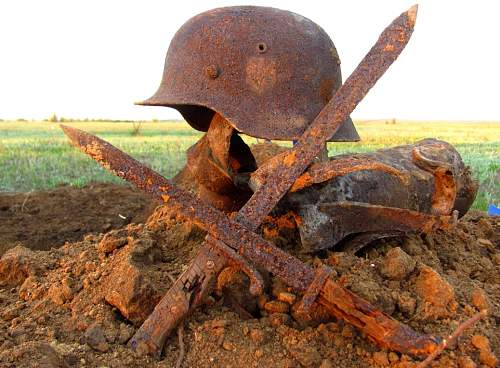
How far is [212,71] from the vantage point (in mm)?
3219

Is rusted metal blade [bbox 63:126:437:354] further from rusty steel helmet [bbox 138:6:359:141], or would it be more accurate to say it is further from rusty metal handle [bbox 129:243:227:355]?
rusty steel helmet [bbox 138:6:359:141]

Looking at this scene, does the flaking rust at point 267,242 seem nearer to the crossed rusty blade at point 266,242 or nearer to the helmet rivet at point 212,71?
the crossed rusty blade at point 266,242

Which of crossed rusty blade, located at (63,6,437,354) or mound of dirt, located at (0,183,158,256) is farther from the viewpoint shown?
mound of dirt, located at (0,183,158,256)

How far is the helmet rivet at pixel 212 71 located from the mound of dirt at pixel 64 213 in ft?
12.2

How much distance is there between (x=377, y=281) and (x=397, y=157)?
1.34m

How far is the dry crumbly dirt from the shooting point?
9.16ft

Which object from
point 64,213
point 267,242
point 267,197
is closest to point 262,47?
point 267,197

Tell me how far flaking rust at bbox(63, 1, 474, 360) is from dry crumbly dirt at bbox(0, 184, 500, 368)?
147mm

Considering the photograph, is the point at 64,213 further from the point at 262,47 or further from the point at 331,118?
the point at 331,118

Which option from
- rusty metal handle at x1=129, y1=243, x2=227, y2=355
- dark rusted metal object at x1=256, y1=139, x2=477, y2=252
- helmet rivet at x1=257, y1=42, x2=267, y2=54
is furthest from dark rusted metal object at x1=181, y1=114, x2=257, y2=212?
rusty metal handle at x1=129, y1=243, x2=227, y2=355

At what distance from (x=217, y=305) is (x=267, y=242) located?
2.12 feet

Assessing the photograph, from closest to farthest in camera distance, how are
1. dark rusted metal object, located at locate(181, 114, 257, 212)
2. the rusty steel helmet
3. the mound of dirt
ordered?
the rusty steel helmet, dark rusted metal object, located at locate(181, 114, 257, 212), the mound of dirt

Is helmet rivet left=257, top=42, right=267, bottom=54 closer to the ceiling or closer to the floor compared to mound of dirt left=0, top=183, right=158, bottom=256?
closer to the ceiling

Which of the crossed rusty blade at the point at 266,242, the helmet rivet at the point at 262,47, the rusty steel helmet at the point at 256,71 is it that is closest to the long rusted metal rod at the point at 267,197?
the crossed rusty blade at the point at 266,242
